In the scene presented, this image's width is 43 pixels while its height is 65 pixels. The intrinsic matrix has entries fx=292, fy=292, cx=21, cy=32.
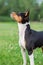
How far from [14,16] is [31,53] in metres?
1.04

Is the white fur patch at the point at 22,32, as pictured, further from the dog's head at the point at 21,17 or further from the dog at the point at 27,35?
the dog's head at the point at 21,17

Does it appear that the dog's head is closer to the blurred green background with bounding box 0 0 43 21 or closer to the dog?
the dog

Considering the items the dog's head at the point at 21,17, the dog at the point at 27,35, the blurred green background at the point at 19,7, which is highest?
the dog's head at the point at 21,17

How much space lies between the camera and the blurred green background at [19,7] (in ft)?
127

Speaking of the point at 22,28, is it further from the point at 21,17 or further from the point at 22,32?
the point at 21,17

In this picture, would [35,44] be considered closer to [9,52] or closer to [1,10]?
[9,52]

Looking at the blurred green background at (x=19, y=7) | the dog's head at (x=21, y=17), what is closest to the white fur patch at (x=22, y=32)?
the dog's head at (x=21, y=17)

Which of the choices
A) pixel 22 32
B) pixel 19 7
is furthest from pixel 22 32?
pixel 19 7

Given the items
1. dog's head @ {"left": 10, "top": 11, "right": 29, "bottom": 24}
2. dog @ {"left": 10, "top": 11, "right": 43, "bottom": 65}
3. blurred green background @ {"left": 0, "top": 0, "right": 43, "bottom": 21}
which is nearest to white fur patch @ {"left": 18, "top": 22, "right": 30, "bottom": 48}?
dog @ {"left": 10, "top": 11, "right": 43, "bottom": 65}

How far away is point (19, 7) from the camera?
40.3 meters

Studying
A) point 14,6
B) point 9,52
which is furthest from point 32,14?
point 9,52

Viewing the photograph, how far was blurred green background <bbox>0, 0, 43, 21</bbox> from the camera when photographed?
38.6 m

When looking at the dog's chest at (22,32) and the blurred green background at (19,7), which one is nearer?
the dog's chest at (22,32)

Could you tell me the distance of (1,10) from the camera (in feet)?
139
